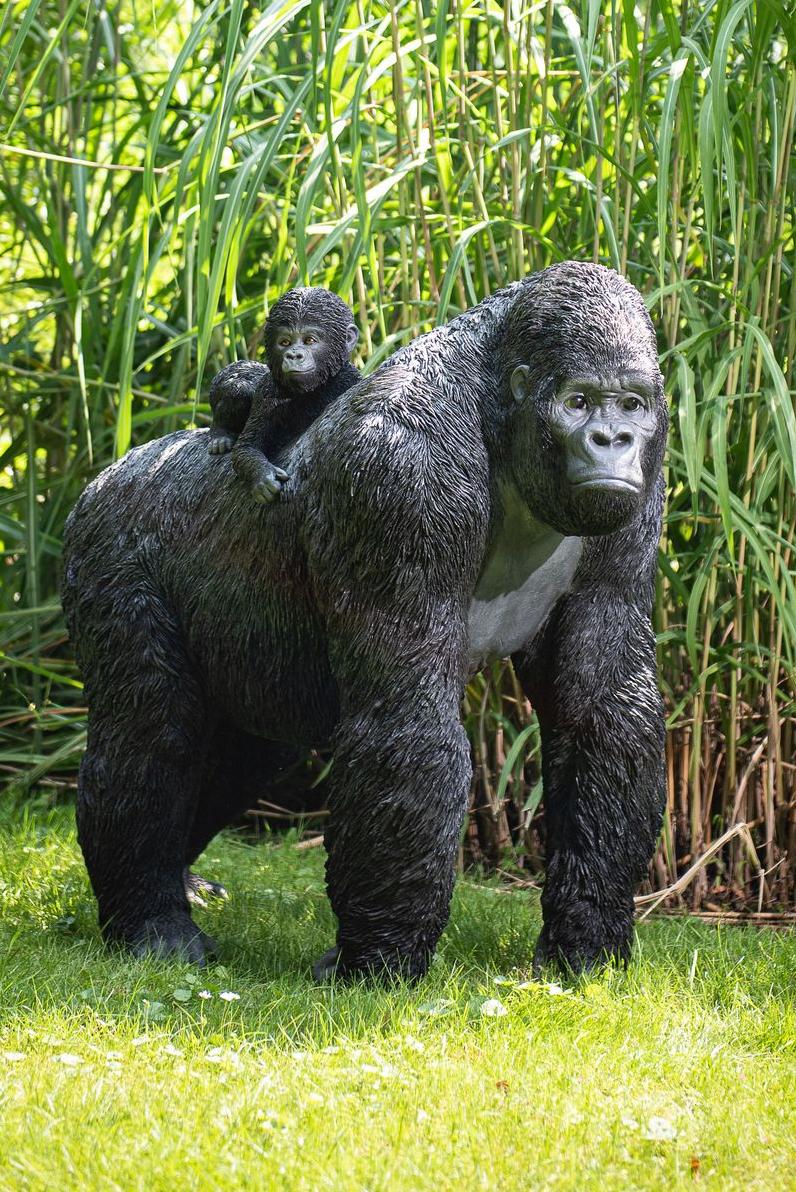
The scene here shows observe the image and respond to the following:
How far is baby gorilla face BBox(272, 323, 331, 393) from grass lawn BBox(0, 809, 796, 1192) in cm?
117

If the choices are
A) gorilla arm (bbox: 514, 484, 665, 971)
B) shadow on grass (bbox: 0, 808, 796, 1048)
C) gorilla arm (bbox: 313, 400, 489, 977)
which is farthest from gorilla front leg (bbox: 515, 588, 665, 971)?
gorilla arm (bbox: 313, 400, 489, 977)

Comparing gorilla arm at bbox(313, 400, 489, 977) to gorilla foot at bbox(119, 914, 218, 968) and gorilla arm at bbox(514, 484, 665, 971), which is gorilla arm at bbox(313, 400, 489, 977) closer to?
gorilla arm at bbox(514, 484, 665, 971)

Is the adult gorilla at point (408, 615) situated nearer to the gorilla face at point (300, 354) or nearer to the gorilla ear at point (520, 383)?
the gorilla ear at point (520, 383)

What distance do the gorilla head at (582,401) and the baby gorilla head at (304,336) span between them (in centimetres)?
40

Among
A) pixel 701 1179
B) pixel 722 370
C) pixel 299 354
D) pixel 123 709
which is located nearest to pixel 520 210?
pixel 722 370

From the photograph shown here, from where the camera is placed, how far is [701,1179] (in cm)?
221

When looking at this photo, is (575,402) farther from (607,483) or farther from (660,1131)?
(660,1131)

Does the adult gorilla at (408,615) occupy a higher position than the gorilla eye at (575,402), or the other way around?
the gorilla eye at (575,402)

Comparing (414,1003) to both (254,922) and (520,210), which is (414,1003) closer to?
(254,922)

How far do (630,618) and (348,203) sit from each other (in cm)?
178

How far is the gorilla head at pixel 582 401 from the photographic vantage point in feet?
8.77

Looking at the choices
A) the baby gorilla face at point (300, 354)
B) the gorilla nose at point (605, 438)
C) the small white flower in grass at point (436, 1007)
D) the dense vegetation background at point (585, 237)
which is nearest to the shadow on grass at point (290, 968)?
the small white flower in grass at point (436, 1007)

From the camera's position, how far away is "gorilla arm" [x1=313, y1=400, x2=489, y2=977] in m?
2.79

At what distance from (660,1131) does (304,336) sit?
1611 mm
